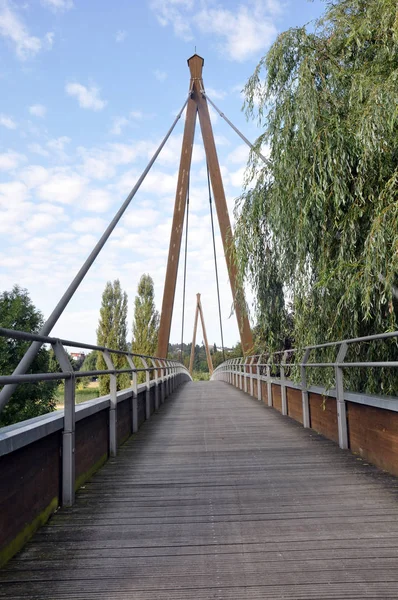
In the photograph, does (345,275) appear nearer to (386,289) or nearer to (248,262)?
(386,289)

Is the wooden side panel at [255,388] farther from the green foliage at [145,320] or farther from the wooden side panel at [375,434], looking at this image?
the green foliage at [145,320]

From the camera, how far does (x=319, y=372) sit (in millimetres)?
5602

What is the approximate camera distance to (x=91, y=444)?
380cm

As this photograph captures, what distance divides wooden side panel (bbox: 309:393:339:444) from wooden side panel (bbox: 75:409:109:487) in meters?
2.28

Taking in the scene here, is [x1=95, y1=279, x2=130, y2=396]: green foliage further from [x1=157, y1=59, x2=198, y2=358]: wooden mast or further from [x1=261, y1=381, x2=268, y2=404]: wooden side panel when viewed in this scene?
[x1=261, y1=381, x2=268, y2=404]: wooden side panel

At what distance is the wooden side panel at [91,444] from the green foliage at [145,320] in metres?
33.6

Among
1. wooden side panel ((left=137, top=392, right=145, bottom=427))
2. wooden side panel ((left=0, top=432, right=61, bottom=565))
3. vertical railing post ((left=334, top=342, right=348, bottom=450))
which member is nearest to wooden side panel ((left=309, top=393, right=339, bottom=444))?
vertical railing post ((left=334, top=342, right=348, bottom=450))

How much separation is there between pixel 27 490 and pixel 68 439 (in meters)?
0.61

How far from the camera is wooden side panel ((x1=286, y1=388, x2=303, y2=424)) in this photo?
6677mm

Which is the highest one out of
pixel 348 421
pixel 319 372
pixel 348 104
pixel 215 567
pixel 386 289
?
pixel 348 104

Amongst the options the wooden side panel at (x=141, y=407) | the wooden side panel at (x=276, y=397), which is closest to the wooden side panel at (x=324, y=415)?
the wooden side panel at (x=141, y=407)

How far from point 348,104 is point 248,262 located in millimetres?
2211

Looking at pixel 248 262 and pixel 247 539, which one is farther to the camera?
pixel 248 262

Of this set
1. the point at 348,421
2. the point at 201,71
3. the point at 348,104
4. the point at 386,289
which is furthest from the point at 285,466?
the point at 201,71
